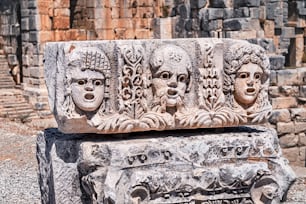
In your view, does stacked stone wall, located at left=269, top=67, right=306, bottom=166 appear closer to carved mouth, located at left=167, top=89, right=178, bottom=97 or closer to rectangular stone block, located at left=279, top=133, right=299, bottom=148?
rectangular stone block, located at left=279, top=133, right=299, bottom=148

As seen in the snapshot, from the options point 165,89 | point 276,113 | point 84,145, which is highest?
point 165,89

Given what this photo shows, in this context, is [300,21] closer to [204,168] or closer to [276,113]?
[276,113]

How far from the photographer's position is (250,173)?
490 cm

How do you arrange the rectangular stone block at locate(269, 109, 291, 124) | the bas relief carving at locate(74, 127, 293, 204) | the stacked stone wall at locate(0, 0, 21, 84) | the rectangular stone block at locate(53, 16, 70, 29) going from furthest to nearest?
1. the stacked stone wall at locate(0, 0, 21, 84)
2. the rectangular stone block at locate(53, 16, 70, 29)
3. the rectangular stone block at locate(269, 109, 291, 124)
4. the bas relief carving at locate(74, 127, 293, 204)

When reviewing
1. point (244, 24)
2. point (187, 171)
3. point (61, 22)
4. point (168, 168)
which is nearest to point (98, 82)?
point (168, 168)

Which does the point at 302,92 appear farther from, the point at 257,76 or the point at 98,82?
the point at 98,82

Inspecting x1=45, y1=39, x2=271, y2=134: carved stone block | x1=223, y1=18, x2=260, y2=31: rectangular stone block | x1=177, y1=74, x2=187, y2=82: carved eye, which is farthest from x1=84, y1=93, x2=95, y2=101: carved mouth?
x1=223, y1=18, x2=260, y2=31: rectangular stone block

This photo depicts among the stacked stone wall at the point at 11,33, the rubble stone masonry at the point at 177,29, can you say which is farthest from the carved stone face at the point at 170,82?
the stacked stone wall at the point at 11,33

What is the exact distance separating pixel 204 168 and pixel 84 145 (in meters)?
0.90

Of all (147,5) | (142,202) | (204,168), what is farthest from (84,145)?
(147,5)

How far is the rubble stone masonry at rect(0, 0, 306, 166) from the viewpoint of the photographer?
463 inches

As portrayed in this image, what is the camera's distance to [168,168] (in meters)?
4.79

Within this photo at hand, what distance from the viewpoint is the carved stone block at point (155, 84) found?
473cm

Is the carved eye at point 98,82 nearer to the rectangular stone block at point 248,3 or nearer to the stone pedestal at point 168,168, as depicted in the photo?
the stone pedestal at point 168,168
